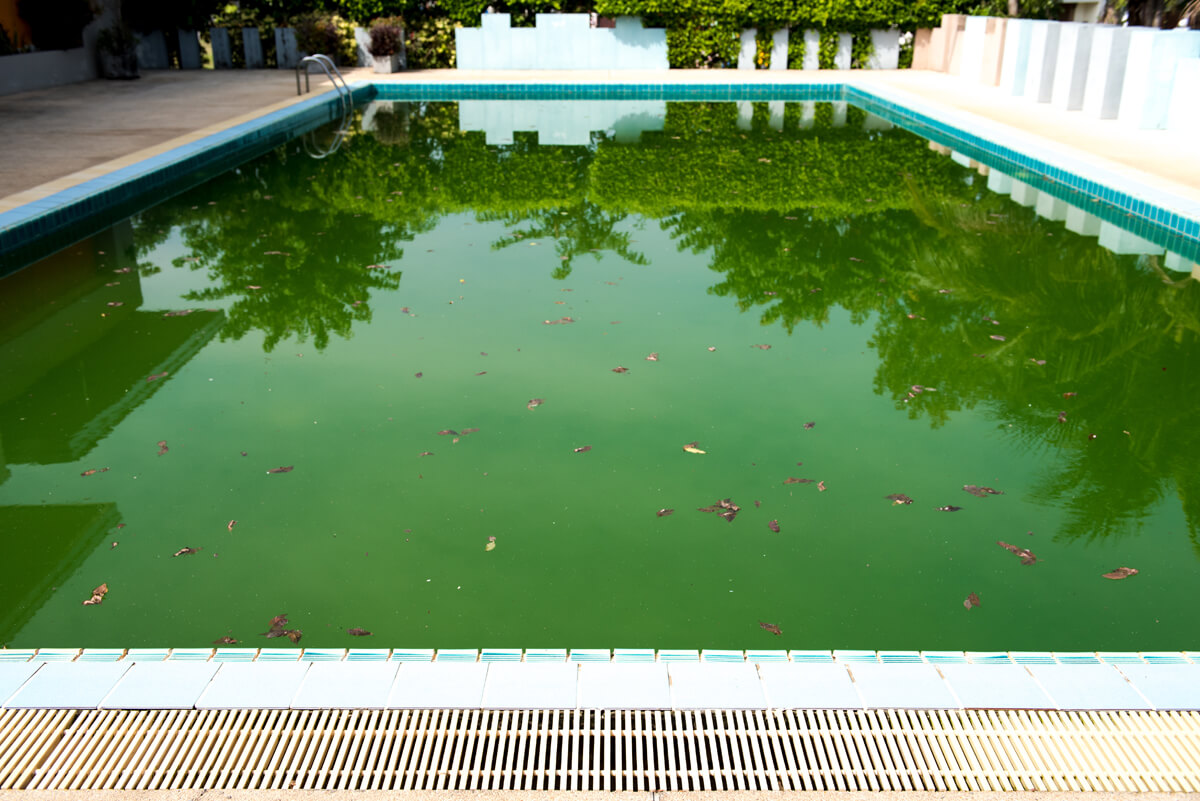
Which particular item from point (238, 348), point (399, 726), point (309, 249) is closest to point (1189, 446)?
point (399, 726)

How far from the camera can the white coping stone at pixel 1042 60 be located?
1230cm

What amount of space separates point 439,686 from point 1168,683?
1927mm

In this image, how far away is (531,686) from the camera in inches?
102

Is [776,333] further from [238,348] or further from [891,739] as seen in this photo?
[891,739]

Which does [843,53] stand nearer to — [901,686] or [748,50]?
[748,50]

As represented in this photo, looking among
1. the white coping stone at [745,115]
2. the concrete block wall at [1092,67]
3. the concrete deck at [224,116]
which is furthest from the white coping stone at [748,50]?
the concrete block wall at [1092,67]

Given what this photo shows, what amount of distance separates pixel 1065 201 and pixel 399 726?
7.71 m

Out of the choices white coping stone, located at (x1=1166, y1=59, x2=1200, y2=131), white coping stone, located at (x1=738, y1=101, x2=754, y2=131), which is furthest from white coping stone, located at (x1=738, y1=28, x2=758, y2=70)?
white coping stone, located at (x1=1166, y1=59, x2=1200, y2=131)

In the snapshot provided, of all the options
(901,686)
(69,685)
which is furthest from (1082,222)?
(69,685)

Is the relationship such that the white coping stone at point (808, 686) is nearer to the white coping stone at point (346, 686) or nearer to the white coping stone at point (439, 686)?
the white coping stone at point (439, 686)

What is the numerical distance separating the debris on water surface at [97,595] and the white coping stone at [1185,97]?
10.2 meters

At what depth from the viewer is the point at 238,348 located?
528 centimetres

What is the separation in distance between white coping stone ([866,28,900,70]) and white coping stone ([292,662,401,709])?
691 inches

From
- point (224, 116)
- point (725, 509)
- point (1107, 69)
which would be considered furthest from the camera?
point (224, 116)
